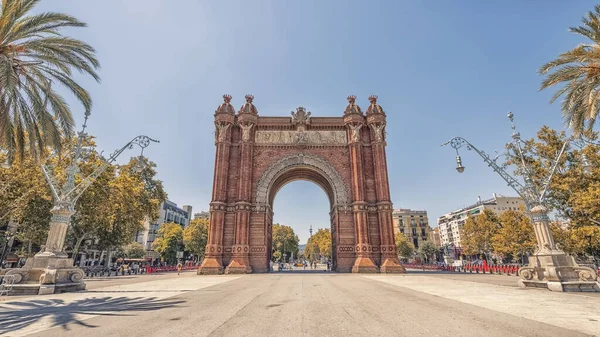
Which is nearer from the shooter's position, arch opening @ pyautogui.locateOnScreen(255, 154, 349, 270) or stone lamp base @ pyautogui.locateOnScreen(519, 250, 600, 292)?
stone lamp base @ pyautogui.locateOnScreen(519, 250, 600, 292)

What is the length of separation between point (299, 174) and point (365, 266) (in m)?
12.1

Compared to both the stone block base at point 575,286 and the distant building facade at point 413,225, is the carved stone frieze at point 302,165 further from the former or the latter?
the distant building facade at point 413,225

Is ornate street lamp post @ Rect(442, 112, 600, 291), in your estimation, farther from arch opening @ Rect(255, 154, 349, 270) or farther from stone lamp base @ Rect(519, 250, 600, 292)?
arch opening @ Rect(255, 154, 349, 270)

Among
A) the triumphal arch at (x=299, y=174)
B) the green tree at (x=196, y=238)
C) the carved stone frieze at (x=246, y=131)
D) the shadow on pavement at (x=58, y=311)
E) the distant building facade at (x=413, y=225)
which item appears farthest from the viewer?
the distant building facade at (x=413, y=225)

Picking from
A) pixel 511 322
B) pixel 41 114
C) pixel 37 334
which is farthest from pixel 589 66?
pixel 41 114

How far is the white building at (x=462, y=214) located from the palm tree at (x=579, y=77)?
2908 inches

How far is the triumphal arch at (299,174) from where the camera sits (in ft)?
80.8

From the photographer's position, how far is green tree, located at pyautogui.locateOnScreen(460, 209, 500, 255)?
46062 mm

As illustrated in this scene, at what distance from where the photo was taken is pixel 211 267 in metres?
23.4

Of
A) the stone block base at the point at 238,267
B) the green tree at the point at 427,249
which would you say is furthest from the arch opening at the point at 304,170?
the green tree at the point at 427,249

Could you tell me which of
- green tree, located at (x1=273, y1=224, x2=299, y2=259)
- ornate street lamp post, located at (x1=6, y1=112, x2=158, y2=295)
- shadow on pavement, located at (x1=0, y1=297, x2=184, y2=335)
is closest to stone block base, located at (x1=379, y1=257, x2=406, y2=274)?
shadow on pavement, located at (x1=0, y1=297, x2=184, y2=335)

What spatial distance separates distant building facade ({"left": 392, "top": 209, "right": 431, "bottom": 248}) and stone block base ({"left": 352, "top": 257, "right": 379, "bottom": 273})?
70.9 m

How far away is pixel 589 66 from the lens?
479 inches

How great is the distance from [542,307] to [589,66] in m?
11.6
